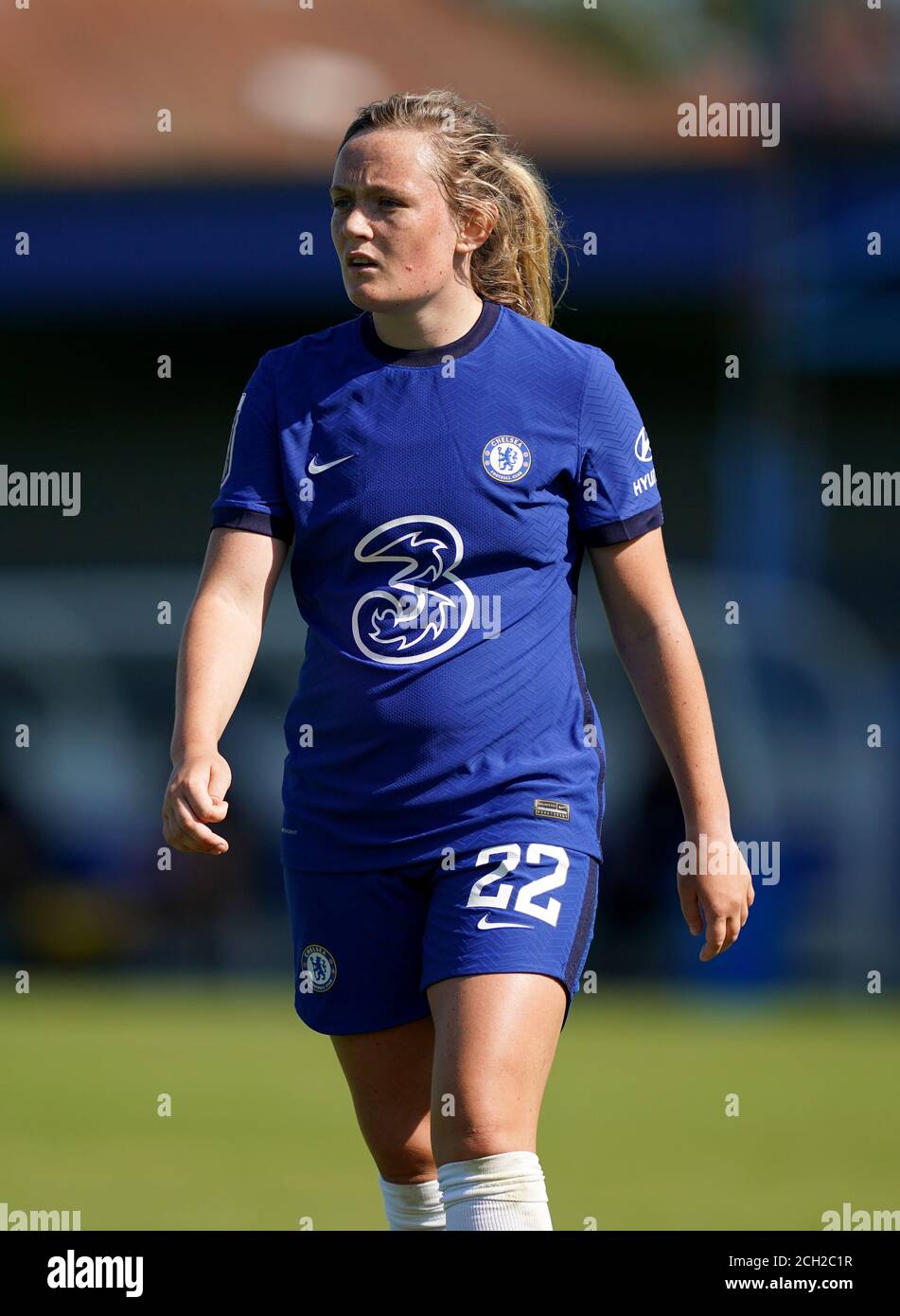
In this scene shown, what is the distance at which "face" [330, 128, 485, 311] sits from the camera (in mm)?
3809

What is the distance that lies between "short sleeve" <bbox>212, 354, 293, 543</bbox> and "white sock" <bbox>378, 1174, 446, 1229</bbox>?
125 cm

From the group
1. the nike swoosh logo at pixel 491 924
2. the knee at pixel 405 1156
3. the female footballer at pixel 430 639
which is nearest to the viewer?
the nike swoosh logo at pixel 491 924

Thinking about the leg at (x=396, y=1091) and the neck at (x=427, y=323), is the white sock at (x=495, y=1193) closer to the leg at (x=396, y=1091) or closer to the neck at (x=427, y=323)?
the leg at (x=396, y=1091)

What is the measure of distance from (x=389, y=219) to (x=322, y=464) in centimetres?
46

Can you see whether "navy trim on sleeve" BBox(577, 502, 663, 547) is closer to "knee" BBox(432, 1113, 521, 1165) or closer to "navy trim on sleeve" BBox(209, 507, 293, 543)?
"navy trim on sleeve" BBox(209, 507, 293, 543)

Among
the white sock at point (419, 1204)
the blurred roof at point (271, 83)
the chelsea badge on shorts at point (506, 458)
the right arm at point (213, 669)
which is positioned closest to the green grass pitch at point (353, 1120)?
the white sock at point (419, 1204)

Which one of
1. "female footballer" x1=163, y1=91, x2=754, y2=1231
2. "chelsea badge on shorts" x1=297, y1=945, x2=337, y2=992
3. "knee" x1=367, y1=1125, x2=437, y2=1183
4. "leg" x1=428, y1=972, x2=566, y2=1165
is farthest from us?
"knee" x1=367, y1=1125, x2=437, y2=1183

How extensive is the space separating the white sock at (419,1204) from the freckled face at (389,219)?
166cm

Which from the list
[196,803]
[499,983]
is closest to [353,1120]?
[499,983]

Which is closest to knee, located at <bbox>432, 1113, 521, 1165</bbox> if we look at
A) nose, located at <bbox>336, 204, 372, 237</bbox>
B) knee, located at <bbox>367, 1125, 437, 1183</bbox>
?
knee, located at <bbox>367, 1125, 437, 1183</bbox>

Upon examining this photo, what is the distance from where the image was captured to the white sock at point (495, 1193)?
3.50 meters

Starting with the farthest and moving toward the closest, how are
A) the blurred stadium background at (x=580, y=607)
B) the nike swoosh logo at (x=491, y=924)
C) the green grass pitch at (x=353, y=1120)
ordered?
the blurred stadium background at (x=580, y=607), the green grass pitch at (x=353, y=1120), the nike swoosh logo at (x=491, y=924)

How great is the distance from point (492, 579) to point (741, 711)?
11105mm
